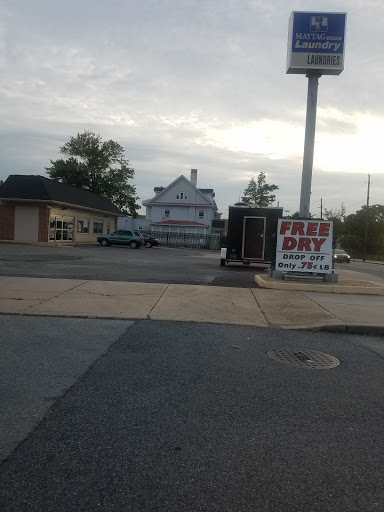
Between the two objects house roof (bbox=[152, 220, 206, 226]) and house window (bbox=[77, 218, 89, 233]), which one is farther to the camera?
house roof (bbox=[152, 220, 206, 226])

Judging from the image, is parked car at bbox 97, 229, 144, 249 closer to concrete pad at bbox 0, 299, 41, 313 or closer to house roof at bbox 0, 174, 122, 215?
house roof at bbox 0, 174, 122, 215

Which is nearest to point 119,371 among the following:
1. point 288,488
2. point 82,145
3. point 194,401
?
point 194,401

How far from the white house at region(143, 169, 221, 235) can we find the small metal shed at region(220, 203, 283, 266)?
35.3m

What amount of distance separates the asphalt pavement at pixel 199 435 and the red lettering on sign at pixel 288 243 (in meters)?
7.15

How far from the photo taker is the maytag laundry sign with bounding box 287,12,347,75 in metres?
13.7

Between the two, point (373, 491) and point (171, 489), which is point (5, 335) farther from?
point (373, 491)

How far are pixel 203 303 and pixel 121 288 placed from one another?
8.25 feet

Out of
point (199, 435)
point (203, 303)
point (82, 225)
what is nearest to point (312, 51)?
point (203, 303)

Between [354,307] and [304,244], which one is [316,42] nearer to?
[304,244]

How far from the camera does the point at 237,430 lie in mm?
3510

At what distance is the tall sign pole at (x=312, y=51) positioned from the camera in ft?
45.0

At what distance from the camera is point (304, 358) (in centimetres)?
560

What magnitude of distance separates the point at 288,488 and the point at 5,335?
4653 mm

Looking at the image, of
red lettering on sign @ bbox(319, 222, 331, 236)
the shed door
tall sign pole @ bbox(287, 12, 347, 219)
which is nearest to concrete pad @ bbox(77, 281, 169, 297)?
red lettering on sign @ bbox(319, 222, 331, 236)
